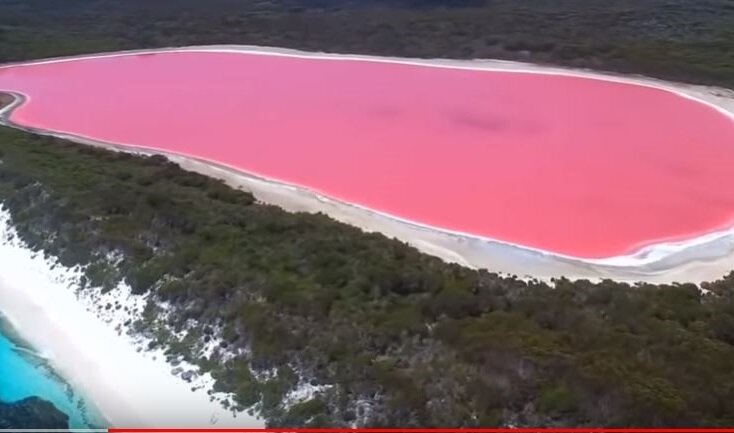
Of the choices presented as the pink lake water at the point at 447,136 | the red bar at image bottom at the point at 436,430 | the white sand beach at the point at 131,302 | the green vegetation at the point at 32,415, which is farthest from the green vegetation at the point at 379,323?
the pink lake water at the point at 447,136

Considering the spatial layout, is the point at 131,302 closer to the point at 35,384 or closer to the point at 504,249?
the point at 35,384

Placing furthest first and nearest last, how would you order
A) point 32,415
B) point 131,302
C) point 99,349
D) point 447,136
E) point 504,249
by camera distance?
1. point 447,136
2. point 504,249
3. point 131,302
4. point 99,349
5. point 32,415

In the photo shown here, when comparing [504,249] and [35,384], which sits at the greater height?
[504,249]

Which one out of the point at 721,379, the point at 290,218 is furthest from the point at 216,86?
the point at 721,379

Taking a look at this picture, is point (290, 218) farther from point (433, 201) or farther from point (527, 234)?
point (527, 234)

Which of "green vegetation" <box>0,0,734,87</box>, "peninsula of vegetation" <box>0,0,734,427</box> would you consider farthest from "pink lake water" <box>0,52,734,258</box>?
"green vegetation" <box>0,0,734,87</box>

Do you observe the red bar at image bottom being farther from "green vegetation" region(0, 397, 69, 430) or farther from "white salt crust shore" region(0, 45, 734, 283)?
"white salt crust shore" region(0, 45, 734, 283)

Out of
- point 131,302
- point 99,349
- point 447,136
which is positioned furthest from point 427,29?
point 99,349
